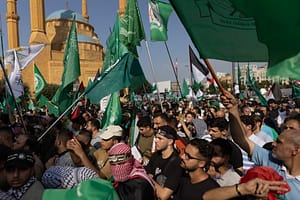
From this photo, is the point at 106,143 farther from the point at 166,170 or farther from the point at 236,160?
the point at 236,160

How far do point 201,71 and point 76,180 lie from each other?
8186mm

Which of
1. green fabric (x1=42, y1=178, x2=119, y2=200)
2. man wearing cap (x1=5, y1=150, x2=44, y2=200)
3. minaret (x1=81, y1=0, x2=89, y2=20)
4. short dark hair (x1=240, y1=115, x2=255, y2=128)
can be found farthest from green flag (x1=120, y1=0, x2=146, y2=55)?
minaret (x1=81, y1=0, x2=89, y2=20)

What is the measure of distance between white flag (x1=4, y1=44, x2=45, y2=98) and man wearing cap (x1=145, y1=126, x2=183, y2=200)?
5.07 metres

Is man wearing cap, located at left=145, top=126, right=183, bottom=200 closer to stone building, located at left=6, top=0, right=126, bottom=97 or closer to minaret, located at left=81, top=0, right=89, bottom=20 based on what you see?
stone building, located at left=6, top=0, right=126, bottom=97

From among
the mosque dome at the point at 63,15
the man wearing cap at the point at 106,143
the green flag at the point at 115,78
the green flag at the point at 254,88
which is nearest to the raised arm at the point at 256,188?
the man wearing cap at the point at 106,143

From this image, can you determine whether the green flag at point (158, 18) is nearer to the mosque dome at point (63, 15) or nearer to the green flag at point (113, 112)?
the green flag at point (113, 112)

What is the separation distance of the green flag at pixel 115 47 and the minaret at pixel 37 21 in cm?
5005

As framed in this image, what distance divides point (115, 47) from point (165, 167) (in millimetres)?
4179

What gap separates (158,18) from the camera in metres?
7.75

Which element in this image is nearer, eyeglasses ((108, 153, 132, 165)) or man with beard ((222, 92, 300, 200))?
man with beard ((222, 92, 300, 200))

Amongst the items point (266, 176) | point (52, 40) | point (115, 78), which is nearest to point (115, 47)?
point (115, 78)

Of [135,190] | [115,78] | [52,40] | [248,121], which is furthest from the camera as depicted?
[52,40]

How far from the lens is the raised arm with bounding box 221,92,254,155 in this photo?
296 centimetres

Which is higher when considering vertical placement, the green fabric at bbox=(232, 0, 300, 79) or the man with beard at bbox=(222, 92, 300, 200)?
the green fabric at bbox=(232, 0, 300, 79)
